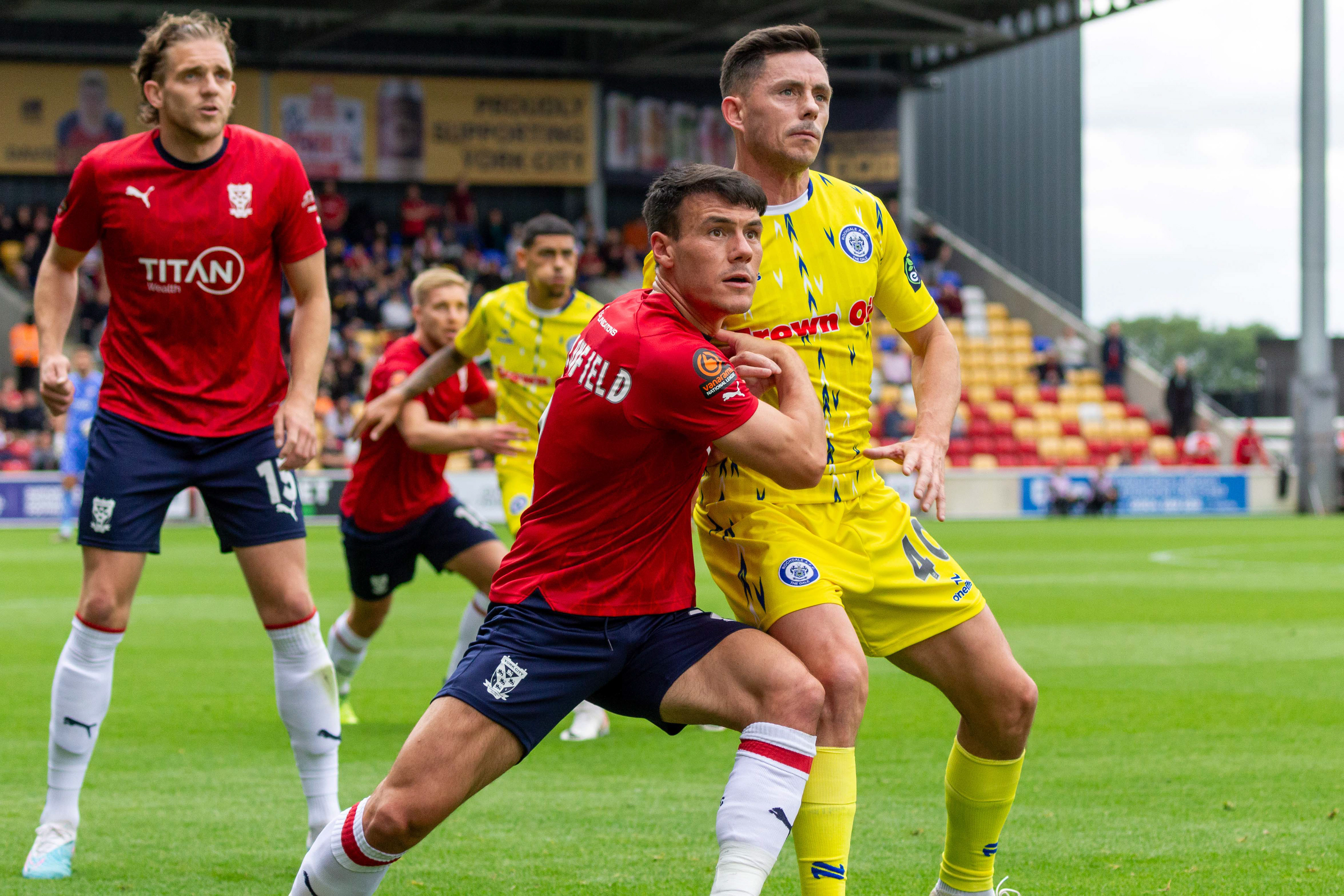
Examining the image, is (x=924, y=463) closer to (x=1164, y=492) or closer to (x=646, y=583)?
(x=646, y=583)

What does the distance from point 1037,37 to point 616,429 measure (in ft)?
108

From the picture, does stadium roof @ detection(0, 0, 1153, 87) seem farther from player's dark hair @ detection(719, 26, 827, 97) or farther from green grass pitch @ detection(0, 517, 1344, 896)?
player's dark hair @ detection(719, 26, 827, 97)

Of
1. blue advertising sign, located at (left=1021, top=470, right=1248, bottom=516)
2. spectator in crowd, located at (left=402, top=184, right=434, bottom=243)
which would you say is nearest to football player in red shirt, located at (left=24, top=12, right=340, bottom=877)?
blue advertising sign, located at (left=1021, top=470, right=1248, bottom=516)

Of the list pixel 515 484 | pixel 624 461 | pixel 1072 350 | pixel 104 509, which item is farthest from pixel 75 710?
pixel 1072 350

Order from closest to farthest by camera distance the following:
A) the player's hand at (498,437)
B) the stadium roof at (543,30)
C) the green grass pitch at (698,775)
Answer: the green grass pitch at (698,775), the player's hand at (498,437), the stadium roof at (543,30)

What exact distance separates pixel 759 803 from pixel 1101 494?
2590 centimetres

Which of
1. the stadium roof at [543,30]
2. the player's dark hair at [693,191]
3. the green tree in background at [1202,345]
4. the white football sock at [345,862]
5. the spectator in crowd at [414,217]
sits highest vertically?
the stadium roof at [543,30]

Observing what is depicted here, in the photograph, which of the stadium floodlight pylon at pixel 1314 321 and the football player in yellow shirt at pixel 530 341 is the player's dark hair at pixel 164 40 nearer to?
the football player in yellow shirt at pixel 530 341

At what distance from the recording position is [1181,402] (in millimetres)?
32438

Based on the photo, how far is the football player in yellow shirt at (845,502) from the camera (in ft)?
13.2

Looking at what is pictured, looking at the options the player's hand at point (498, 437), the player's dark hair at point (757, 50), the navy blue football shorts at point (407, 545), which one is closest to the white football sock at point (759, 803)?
the player's dark hair at point (757, 50)

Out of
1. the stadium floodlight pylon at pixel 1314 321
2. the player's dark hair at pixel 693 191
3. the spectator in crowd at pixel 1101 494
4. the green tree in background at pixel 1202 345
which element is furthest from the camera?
the green tree in background at pixel 1202 345

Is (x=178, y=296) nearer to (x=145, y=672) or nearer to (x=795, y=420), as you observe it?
(x=795, y=420)

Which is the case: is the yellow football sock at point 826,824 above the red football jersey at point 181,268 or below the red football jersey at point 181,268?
below
